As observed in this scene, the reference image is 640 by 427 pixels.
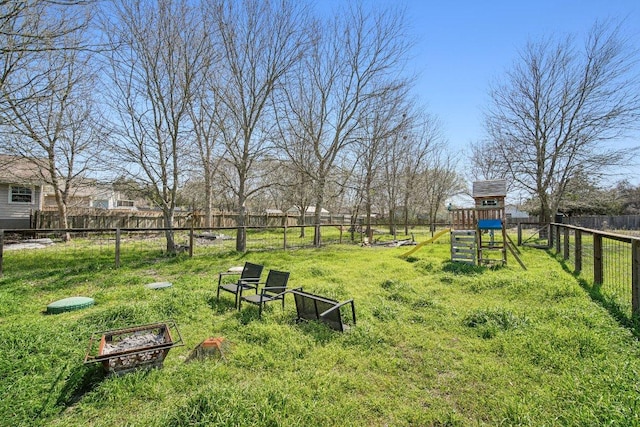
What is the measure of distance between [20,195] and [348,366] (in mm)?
22665

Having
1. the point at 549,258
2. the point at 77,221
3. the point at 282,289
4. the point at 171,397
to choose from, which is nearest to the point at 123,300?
the point at 282,289

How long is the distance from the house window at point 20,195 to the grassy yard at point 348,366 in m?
15.9

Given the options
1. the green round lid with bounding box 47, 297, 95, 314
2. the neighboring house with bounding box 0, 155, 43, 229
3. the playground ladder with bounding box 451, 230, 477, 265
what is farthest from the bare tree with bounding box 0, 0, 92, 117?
the neighboring house with bounding box 0, 155, 43, 229

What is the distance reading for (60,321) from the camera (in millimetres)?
4660

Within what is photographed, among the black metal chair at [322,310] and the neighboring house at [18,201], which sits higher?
the neighboring house at [18,201]

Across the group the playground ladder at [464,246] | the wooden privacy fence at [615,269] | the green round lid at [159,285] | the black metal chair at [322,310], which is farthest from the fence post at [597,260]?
the green round lid at [159,285]

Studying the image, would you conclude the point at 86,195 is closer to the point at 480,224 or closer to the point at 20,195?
the point at 20,195

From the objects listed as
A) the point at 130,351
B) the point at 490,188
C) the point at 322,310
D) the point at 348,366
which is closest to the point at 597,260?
the point at 490,188

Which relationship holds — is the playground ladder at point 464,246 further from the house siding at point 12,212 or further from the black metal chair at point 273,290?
the house siding at point 12,212

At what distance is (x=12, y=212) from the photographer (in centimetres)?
1767

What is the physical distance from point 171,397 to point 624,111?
21.0 metres

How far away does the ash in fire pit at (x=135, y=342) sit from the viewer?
11.2 ft

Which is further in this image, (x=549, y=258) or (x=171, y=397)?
(x=549, y=258)

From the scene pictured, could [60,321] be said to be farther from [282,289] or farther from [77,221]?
[77,221]
